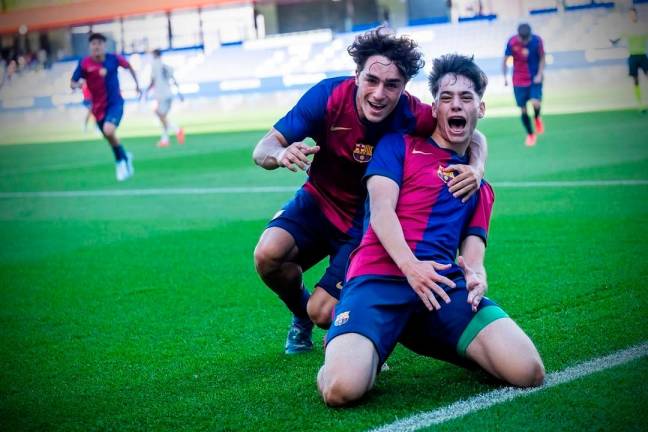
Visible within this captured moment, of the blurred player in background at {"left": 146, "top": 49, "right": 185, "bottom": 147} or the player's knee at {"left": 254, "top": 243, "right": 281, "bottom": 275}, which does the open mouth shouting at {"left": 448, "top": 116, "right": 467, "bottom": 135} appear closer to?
the player's knee at {"left": 254, "top": 243, "right": 281, "bottom": 275}

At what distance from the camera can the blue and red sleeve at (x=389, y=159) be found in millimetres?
5559

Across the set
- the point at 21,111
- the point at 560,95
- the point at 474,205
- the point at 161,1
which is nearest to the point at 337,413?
the point at 474,205

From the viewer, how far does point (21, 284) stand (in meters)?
9.34

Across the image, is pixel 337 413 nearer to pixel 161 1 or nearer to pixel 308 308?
pixel 308 308

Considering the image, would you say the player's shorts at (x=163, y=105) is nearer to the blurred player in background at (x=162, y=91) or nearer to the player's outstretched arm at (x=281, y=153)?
the blurred player in background at (x=162, y=91)

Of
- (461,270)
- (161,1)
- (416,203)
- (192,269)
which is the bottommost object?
(192,269)

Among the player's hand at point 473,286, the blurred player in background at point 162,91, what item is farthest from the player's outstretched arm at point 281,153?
the blurred player in background at point 162,91

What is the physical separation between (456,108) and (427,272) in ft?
3.41

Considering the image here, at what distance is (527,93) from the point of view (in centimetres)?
2089

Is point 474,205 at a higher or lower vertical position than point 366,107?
lower

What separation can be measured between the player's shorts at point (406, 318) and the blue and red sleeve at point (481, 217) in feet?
1.17

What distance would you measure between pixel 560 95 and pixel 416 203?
27.2 meters

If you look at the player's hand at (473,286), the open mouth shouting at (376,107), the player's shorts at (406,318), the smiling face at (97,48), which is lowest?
the player's shorts at (406,318)

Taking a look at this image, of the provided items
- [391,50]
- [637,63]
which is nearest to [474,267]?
[391,50]
